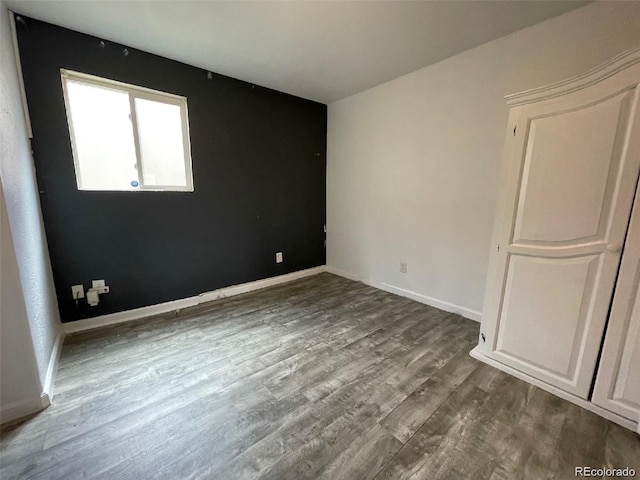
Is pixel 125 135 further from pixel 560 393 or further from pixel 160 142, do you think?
pixel 560 393

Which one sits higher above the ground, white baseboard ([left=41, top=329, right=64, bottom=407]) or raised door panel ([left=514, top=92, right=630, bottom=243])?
raised door panel ([left=514, top=92, right=630, bottom=243])

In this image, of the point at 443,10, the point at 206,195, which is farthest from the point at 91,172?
the point at 443,10

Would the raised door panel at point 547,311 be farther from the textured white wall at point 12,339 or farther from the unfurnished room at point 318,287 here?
the textured white wall at point 12,339

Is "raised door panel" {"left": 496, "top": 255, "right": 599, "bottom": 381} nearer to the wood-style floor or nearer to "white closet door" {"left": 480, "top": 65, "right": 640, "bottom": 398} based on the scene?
"white closet door" {"left": 480, "top": 65, "right": 640, "bottom": 398}

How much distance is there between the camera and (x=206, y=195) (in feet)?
9.59

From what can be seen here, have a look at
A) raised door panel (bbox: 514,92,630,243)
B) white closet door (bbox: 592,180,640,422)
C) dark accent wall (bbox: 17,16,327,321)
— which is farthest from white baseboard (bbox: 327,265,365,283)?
white closet door (bbox: 592,180,640,422)

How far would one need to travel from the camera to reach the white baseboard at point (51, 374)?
61.2 inches

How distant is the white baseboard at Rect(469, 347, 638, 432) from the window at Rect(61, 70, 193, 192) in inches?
122

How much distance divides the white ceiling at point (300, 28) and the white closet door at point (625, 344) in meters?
1.61

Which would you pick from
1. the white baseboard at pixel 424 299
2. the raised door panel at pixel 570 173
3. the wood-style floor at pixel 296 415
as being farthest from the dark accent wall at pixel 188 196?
the raised door panel at pixel 570 173

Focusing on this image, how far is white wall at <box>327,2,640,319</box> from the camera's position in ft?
6.30

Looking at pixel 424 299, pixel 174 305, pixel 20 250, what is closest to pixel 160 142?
pixel 20 250

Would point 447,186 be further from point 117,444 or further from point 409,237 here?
point 117,444

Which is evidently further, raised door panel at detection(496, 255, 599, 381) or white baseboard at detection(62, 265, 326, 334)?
white baseboard at detection(62, 265, 326, 334)
